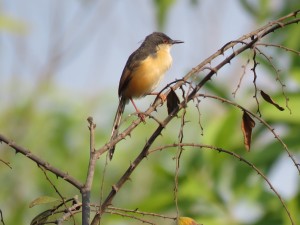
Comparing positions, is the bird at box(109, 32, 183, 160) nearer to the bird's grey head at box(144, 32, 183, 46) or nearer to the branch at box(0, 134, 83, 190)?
the bird's grey head at box(144, 32, 183, 46)

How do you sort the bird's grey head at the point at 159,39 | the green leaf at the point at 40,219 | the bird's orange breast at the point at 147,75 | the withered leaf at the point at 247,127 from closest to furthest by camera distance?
1. the green leaf at the point at 40,219
2. the withered leaf at the point at 247,127
3. the bird's orange breast at the point at 147,75
4. the bird's grey head at the point at 159,39

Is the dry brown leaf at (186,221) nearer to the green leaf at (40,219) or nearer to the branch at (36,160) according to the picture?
the branch at (36,160)

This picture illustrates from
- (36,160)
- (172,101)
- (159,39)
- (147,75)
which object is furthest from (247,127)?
(159,39)

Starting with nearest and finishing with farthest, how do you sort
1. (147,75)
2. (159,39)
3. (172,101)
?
(172,101) < (147,75) < (159,39)

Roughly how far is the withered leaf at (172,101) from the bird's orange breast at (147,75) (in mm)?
2905

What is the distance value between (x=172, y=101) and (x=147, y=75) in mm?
2938

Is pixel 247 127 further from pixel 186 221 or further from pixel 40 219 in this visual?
pixel 40 219

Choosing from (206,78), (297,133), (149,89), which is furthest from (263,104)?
(206,78)

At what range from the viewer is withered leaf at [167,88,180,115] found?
2363mm

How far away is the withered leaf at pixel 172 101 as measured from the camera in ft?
7.75

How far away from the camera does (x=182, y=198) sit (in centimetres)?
534

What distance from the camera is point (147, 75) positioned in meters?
5.30

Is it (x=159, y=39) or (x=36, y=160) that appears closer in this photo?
(x=36, y=160)

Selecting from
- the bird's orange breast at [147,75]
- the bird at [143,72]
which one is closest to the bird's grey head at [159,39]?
the bird at [143,72]
